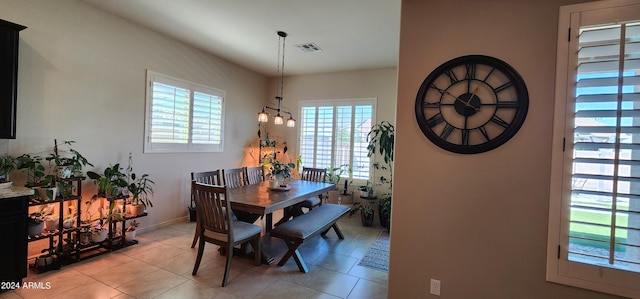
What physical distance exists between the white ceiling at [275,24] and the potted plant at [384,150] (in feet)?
4.20

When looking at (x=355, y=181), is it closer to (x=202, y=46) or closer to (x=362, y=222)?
(x=362, y=222)

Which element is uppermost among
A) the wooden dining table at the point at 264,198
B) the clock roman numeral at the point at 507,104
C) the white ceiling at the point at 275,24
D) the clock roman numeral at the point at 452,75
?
the white ceiling at the point at 275,24

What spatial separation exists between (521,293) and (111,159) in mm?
4578

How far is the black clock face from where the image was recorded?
1812mm

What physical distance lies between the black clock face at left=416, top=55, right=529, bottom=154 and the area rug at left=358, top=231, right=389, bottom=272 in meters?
1.76

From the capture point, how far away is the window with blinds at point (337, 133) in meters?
5.36

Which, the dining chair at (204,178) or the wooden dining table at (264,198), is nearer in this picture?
the wooden dining table at (264,198)

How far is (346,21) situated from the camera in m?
3.28

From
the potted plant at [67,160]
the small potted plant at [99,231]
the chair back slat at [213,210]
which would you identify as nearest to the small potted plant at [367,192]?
the chair back slat at [213,210]

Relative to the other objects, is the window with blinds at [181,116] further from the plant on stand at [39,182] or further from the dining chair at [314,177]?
the dining chair at [314,177]

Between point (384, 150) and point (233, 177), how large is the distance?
9.01 ft

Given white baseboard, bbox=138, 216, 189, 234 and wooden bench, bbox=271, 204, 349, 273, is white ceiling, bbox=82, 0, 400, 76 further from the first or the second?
white baseboard, bbox=138, 216, 189, 234

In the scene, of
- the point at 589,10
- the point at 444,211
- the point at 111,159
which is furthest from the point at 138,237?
the point at 589,10

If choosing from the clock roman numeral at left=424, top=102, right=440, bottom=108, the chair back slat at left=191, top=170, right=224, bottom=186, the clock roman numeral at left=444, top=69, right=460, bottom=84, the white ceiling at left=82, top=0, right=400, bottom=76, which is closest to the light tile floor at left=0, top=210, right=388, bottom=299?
the chair back slat at left=191, top=170, right=224, bottom=186
